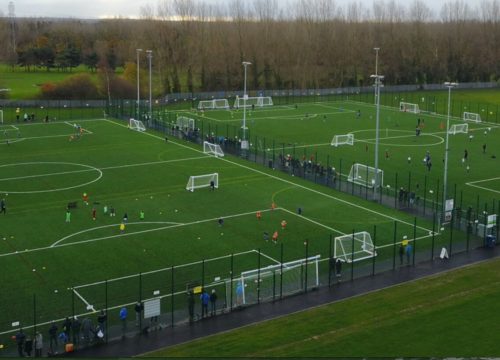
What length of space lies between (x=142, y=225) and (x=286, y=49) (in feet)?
310

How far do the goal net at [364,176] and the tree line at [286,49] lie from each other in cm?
6492

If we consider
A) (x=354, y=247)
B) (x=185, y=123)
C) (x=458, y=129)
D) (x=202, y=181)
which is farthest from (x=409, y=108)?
(x=354, y=247)

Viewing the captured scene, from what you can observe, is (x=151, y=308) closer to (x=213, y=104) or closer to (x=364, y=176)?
(x=364, y=176)

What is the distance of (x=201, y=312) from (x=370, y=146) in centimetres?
4226

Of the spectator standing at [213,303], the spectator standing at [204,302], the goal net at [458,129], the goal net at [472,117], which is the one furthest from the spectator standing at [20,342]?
the goal net at [472,117]

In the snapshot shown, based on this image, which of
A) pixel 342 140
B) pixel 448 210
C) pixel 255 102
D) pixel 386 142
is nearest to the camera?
pixel 448 210

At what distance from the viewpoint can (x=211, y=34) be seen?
130 meters

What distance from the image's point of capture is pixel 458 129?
76938 millimetres

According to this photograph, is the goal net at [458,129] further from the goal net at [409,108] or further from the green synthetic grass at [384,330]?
the green synthetic grass at [384,330]

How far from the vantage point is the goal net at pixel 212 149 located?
62494mm

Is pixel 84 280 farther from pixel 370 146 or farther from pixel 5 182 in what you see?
pixel 370 146

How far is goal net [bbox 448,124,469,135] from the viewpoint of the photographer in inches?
2975

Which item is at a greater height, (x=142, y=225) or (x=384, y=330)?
(x=142, y=225)

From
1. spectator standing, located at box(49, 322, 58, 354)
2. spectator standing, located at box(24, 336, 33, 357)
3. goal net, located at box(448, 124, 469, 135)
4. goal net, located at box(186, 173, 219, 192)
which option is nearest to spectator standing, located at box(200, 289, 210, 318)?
spectator standing, located at box(49, 322, 58, 354)
